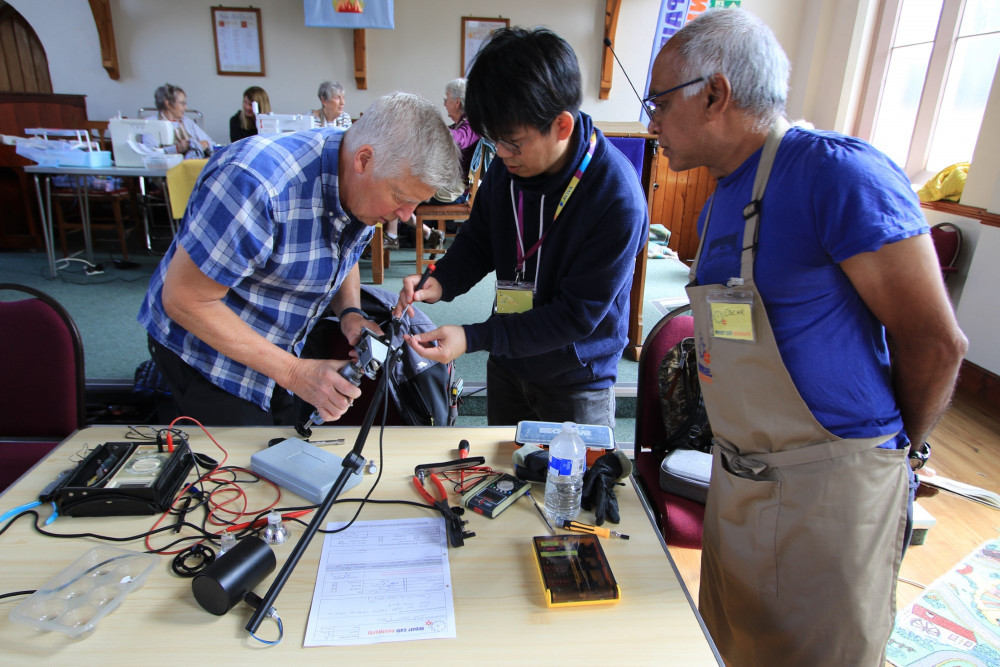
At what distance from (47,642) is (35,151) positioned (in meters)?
4.40

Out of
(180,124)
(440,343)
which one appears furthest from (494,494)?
(180,124)

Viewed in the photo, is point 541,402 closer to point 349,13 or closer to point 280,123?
point 280,123

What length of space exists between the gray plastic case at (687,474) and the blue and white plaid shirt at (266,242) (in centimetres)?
99

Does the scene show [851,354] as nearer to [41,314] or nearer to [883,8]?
[41,314]

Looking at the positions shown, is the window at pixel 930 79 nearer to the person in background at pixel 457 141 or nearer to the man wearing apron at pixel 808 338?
the person in background at pixel 457 141

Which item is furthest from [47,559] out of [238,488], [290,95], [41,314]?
[290,95]

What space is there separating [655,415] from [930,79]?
13.8ft

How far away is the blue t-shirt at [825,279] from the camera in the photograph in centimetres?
83

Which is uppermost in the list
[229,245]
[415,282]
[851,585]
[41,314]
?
[229,245]

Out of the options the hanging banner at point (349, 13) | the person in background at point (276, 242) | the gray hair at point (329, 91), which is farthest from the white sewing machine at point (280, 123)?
the person in background at point (276, 242)

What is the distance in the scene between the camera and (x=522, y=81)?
3.53 feet

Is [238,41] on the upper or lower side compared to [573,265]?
upper

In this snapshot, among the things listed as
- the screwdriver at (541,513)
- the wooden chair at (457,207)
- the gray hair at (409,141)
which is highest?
the gray hair at (409,141)

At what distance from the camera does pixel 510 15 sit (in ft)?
19.6
